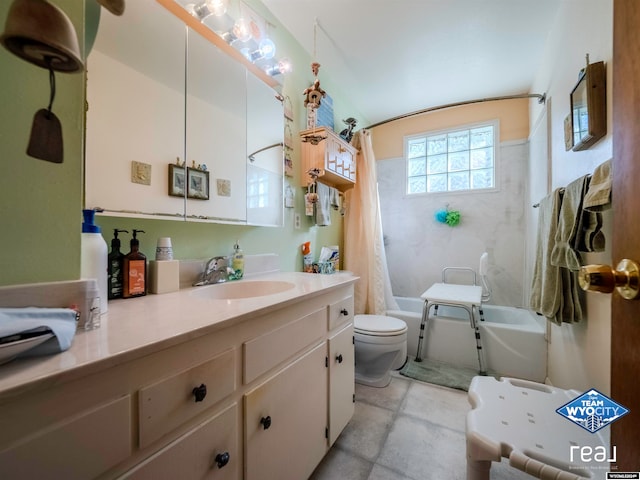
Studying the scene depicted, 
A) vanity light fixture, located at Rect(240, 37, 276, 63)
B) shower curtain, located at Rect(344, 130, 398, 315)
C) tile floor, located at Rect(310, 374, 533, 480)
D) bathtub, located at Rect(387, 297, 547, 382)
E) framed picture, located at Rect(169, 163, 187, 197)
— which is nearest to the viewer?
framed picture, located at Rect(169, 163, 187, 197)

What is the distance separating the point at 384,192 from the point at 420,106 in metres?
1.03

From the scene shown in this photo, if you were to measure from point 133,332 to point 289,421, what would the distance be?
2.11 feet

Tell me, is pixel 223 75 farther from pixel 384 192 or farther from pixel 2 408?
pixel 384 192

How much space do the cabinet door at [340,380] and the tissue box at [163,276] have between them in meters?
0.71

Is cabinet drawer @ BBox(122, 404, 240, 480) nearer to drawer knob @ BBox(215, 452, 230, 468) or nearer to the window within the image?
drawer knob @ BBox(215, 452, 230, 468)

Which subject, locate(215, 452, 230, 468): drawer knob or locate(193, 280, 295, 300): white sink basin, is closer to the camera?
locate(215, 452, 230, 468): drawer knob

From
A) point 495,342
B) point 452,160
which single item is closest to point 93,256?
point 495,342

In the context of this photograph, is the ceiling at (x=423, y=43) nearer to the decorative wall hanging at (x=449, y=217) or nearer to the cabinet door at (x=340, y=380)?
the decorative wall hanging at (x=449, y=217)

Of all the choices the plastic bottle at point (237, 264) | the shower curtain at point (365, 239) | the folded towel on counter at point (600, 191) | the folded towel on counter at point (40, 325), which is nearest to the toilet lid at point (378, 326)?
the shower curtain at point (365, 239)

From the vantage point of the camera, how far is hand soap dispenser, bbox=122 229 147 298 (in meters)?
0.90

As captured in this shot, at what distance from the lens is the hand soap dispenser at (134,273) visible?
895 mm

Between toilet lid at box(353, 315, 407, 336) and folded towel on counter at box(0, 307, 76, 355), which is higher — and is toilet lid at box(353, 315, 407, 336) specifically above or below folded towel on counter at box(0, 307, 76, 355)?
below

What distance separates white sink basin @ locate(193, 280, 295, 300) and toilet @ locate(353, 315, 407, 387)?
2.90ft

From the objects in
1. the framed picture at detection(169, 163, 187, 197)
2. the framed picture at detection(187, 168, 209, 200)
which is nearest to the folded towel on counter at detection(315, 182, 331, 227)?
the framed picture at detection(187, 168, 209, 200)
